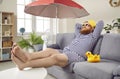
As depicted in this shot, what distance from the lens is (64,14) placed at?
148 inches

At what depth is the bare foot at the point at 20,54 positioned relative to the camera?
Result: 2.19 m

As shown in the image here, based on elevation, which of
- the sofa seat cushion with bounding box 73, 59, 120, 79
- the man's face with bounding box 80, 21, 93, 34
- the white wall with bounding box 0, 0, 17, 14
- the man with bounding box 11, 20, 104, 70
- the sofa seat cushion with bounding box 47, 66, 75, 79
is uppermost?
the white wall with bounding box 0, 0, 17, 14

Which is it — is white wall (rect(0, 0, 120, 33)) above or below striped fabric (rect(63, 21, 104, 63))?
above

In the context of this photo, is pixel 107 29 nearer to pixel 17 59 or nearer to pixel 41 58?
pixel 41 58

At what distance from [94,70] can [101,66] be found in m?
0.10

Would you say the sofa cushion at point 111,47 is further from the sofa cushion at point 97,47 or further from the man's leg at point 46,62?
the man's leg at point 46,62

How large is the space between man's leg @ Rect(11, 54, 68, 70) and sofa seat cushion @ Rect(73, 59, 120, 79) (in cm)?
20

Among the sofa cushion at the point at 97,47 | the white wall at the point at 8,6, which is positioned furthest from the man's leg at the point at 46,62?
the white wall at the point at 8,6

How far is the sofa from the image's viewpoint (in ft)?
6.82

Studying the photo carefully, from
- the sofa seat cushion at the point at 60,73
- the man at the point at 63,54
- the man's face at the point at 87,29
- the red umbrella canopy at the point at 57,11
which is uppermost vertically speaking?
the red umbrella canopy at the point at 57,11

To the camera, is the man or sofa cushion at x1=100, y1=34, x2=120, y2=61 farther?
sofa cushion at x1=100, y1=34, x2=120, y2=61

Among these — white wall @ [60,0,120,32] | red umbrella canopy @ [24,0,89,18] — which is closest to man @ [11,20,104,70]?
red umbrella canopy @ [24,0,89,18]

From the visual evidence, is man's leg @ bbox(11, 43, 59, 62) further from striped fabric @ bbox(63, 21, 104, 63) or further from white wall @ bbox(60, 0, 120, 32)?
white wall @ bbox(60, 0, 120, 32)

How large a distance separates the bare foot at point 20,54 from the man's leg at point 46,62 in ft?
0.15
